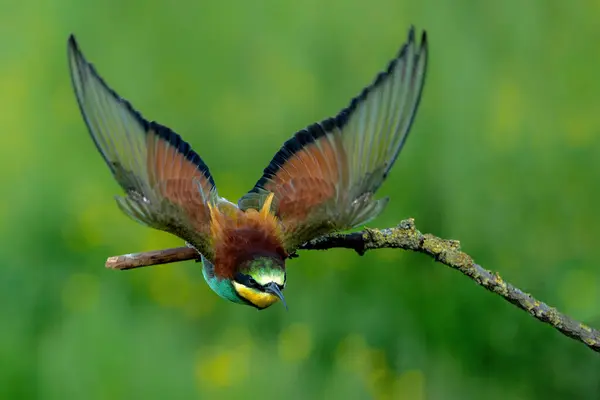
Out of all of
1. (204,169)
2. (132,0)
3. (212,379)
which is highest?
(132,0)

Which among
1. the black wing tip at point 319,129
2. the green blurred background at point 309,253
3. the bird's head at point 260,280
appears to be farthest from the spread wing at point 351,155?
the green blurred background at point 309,253

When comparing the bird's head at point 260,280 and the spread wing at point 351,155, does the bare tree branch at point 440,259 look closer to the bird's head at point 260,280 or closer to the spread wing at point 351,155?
the spread wing at point 351,155

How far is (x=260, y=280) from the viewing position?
105 cm

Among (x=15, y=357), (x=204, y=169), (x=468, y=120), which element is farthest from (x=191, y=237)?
(x=468, y=120)

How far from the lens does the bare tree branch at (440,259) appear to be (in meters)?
1.14

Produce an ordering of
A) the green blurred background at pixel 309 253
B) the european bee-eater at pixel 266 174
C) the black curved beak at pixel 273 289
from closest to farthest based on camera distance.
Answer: the black curved beak at pixel 273 289
the european bee-eater at pixel 266 174
the green blurred background at pixel 309 253

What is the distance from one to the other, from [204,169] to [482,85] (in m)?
1.14

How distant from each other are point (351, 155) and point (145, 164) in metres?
0.27

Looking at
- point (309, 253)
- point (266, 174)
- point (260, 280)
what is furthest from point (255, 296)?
point (309, 253)

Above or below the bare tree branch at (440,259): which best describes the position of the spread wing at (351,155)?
above

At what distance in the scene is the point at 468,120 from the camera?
2.17 m

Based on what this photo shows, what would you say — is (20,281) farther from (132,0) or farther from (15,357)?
(132,0)

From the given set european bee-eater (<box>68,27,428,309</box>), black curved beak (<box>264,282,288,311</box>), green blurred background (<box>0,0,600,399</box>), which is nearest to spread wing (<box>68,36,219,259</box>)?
european bee-eater (<box>68,27,428,309</box>)

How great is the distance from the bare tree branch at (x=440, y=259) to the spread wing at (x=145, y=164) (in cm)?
5
